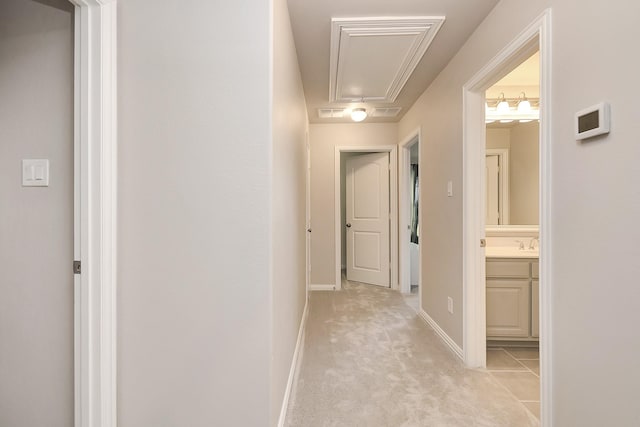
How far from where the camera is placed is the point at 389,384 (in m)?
1.99

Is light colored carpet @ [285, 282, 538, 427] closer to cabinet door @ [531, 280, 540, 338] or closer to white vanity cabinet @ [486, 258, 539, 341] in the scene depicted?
white vanity cabinet @ [486, 258, 539, 341]

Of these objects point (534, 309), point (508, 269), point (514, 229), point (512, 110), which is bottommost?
point (534, 309)

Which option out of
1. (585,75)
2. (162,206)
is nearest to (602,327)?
(585,75)

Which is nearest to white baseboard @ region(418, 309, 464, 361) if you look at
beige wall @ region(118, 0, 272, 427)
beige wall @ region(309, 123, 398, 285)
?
beige wall @ region(309, 123, 398, 285)

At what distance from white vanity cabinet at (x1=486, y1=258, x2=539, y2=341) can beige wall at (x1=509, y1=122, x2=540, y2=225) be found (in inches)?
24.0

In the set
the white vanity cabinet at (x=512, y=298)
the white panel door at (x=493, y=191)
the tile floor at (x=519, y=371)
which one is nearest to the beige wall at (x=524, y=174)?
the white panel door at (x=493, y=191)

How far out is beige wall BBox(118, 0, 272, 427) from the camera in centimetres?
129

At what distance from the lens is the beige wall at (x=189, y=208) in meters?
1.29

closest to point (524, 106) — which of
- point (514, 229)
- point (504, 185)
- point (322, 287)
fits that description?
point (504, 185)

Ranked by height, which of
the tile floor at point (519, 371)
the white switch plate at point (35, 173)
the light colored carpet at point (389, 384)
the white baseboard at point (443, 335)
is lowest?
the tile floor at point (519, 371)

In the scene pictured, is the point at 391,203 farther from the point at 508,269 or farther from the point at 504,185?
the point at 508,269

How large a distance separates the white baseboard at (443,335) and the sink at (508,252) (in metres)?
0.76

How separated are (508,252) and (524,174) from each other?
0.76m

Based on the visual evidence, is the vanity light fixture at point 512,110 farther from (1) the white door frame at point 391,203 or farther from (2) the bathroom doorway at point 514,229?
(1) the white door frame at point 391,203
